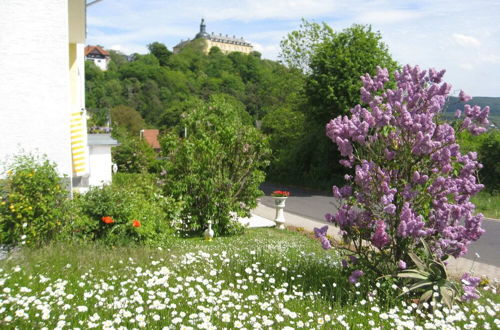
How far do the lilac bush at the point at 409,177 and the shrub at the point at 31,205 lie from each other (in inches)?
196

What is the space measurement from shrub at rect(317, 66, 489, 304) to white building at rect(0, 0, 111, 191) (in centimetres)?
632

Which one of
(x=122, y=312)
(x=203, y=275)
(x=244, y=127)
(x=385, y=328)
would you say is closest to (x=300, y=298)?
(x=385, y=328)

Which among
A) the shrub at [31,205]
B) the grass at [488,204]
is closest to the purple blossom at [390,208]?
the shrub at [31,205]

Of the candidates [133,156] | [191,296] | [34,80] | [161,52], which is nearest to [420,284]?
[191,296]

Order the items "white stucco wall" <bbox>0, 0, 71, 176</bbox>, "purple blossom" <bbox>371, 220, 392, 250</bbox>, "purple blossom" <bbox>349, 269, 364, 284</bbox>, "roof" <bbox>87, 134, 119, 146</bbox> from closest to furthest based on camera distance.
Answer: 1. "purple blossom" <bbox>371, 220, 392, 250</bbox>
2. "purple blossom" <bbox>349, 269, 364, 284</bbox>
3. "white stucco wall" <bbox>0, 0, 71, 176</bbox>
4. "roof" <bbox>87, 134, 119, 146</bbox>

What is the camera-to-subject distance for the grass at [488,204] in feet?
61.9

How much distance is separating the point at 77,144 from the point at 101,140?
6768 mm

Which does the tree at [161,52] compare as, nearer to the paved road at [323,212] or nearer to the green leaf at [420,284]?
Answer: the paved road at [323,212]

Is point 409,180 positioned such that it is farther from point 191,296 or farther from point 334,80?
point 334,80

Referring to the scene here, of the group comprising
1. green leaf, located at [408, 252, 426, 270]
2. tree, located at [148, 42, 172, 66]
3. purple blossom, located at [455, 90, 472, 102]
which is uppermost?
tree, located at [148, 42, 172, 66]

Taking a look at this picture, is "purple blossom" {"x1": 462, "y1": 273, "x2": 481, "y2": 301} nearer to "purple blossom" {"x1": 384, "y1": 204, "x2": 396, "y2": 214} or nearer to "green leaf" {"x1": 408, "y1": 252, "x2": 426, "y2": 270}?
"green leaf" {"x1": 408, "y1": 252, "x2": 426, "y2": 270}

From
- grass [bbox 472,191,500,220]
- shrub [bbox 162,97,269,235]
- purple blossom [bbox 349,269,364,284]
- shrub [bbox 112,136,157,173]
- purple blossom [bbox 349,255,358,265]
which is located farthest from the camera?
shrub [bbox 112,136,157,173]

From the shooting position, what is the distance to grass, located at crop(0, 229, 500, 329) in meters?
4.58

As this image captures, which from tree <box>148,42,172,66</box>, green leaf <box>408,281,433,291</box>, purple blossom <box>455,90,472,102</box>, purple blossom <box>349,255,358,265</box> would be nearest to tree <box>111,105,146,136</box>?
tree <box>148,42,172,66</box>
